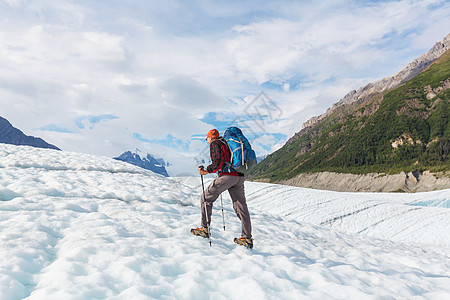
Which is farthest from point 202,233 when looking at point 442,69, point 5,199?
point 442,69

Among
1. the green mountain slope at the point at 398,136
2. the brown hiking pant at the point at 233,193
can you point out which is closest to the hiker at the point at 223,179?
the brown hiking pant at the point at 233,193

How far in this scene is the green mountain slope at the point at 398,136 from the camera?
133m

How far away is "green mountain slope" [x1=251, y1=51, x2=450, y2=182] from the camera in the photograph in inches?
5221

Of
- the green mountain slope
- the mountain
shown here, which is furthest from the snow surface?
Answer: the mountain

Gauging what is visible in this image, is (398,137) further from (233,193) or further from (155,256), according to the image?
(155,256)

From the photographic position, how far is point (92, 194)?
32.8 ft

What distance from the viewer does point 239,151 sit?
238 inches

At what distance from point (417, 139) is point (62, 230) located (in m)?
174

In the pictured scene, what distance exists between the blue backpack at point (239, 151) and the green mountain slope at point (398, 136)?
425 feet

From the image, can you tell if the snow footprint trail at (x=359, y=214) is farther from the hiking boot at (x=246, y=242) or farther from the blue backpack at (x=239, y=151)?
the blue backpack at (x=239, y=151)

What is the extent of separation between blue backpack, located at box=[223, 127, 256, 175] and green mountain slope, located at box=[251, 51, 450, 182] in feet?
425

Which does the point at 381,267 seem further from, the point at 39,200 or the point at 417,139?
the point at 417,139

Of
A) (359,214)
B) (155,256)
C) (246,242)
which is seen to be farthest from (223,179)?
(359,214)

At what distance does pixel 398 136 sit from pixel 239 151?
577ft
